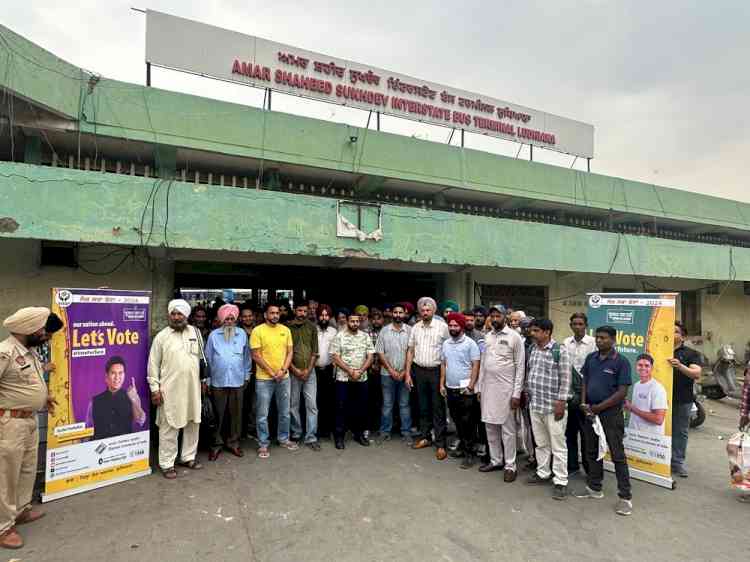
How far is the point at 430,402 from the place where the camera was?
5.18 m

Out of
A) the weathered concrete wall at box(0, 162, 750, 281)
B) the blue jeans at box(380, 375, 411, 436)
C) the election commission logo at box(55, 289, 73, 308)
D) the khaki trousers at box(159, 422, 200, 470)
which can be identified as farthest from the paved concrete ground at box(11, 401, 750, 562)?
the weathered concrete wall at box(0, 162, 750, 281)

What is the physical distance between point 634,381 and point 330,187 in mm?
5887

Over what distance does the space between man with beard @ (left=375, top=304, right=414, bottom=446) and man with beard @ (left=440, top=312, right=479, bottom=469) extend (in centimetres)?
68

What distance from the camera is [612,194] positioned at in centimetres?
1020

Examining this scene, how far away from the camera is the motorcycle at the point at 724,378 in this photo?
7.86 m

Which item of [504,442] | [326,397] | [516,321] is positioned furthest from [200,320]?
[516,321]

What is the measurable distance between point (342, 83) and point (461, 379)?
6456mm

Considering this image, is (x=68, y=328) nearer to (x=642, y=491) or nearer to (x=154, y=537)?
(x=154, y=537)

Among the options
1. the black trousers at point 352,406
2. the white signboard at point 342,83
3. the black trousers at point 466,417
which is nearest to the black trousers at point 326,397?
the black trousers at point 352,406

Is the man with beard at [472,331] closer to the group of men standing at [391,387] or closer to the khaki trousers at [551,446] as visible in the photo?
the group of men standing at [391,387]

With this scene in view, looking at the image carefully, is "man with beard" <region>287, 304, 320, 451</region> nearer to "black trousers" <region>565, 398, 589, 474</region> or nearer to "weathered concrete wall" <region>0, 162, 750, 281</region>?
"weathered concrete wall" <region>0, 162, 750, 281</region>

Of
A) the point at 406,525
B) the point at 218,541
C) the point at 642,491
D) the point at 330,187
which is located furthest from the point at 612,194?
the point at 218,541

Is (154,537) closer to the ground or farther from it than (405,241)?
closer to the ground

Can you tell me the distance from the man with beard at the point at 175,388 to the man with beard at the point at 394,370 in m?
2.17
